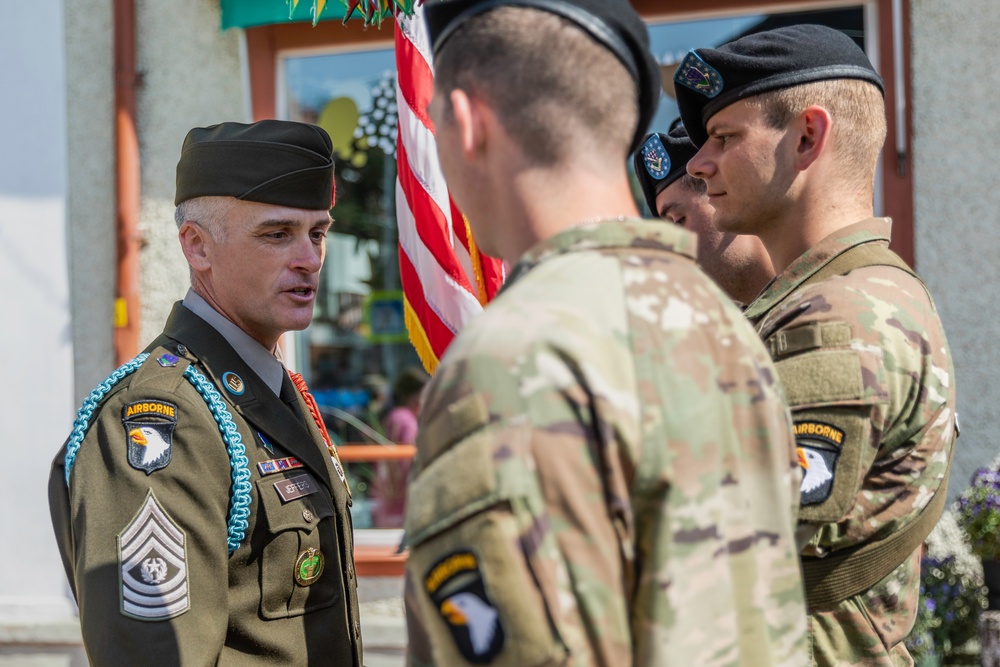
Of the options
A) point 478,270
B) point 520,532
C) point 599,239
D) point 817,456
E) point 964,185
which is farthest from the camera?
point 964,185

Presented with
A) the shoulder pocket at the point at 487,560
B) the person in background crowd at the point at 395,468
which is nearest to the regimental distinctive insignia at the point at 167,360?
the shoulder pocket at the point at 487,560

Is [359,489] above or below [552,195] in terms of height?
below

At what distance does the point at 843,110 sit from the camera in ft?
6.06

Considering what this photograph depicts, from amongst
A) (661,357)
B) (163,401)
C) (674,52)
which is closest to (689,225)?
(163,401)

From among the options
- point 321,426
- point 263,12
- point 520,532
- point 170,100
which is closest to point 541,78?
point 520,532

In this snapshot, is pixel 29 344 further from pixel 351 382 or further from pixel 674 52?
pixel 674 52

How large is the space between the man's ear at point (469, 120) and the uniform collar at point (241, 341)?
1094mm

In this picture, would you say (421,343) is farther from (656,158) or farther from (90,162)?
(90,162)

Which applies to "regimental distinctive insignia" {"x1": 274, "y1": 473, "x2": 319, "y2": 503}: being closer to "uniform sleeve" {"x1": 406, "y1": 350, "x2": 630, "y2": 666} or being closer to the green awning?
"uniform sleeve" {"x1": 406, "y1": 350, "x2": 630, "y2": 666}

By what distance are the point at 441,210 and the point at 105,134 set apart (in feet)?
9.59

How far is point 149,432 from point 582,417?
3.51 feet

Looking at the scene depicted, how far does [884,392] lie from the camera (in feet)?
5.11

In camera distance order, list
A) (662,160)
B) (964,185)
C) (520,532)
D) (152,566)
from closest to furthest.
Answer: (520,532) < (152,566) < (662,160) < (964,185)

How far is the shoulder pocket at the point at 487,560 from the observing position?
0.95 metres
